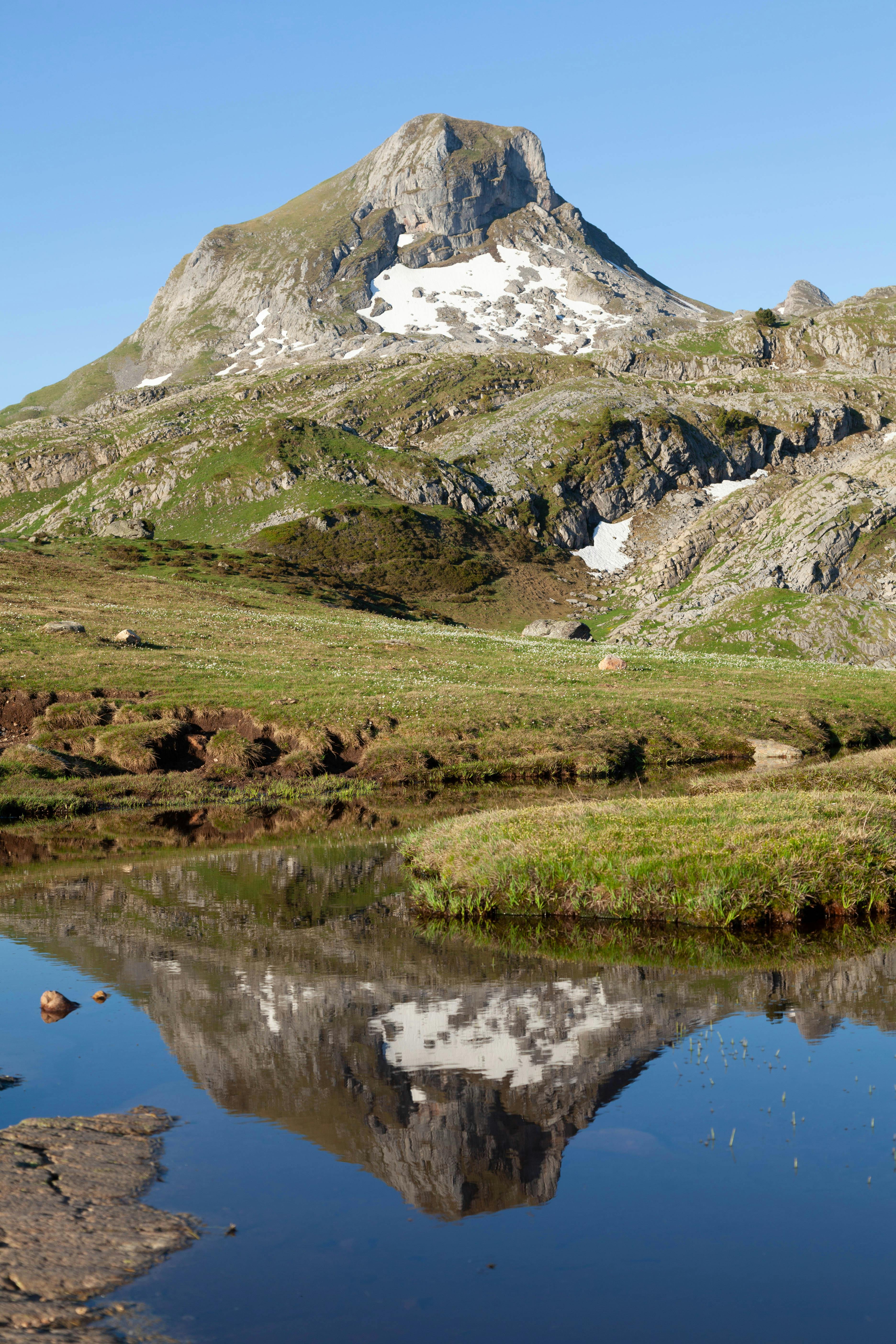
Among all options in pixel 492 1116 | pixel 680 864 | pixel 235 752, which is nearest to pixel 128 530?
pixel 235 752

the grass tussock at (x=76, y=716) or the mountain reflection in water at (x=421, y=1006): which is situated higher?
the grass tussock at (x=76, y=716)

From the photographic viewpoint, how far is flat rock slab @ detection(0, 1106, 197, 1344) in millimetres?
7406

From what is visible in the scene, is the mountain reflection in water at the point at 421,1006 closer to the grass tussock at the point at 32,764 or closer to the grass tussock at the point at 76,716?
the grass tussock at the point at 32,764

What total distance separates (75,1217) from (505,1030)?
6.74 metres

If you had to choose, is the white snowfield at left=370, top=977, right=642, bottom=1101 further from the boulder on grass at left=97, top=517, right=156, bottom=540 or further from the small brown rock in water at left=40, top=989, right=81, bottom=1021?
the boulder on grass at left=97, top=517, right=156, bottom=540

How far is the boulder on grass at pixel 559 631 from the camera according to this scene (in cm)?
12031

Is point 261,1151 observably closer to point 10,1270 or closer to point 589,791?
point 10,1270

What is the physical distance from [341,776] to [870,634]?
2821 inches

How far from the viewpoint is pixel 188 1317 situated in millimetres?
7383

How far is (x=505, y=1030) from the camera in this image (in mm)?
13758

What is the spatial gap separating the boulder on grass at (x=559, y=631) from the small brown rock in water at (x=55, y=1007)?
104208 mm

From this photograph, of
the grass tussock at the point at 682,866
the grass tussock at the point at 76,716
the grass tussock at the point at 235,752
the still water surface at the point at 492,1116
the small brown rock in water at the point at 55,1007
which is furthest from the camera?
the grass tussock at the point at 76,716

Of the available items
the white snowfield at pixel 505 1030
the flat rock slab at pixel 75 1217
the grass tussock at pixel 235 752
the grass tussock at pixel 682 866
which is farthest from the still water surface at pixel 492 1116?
the grass tussock at pixel 235 752

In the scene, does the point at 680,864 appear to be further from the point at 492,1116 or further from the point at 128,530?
the point at 128,530
